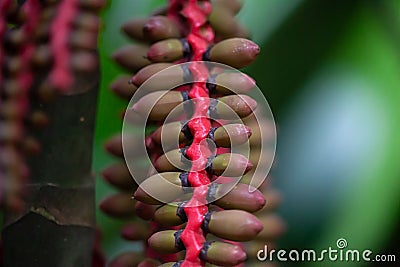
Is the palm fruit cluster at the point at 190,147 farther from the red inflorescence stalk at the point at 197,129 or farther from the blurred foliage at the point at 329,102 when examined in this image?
the blurred foliage at the point at 329,102

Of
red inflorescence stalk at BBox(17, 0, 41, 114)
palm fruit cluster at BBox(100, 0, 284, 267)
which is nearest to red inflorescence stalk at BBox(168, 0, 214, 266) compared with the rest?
palm fruit cluster at BBox(100, 0, 284, 267)

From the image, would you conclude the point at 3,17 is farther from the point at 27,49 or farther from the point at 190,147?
the point at 190,147

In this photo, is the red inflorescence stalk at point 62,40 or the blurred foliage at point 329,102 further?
the blurred foliage at point 329,102

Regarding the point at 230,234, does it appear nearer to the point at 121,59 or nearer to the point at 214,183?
the point at 214,183

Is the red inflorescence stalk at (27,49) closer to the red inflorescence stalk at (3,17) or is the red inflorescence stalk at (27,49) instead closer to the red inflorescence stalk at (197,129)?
the red inflorescence stalk at (3,17)

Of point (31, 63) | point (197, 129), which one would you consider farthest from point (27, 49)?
point (197, 129)

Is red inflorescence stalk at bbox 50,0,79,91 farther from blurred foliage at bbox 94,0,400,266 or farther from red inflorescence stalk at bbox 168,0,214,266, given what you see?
blurred foliage at bbox 94,0,400,266

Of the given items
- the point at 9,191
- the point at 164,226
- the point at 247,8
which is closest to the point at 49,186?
the point at 9,191

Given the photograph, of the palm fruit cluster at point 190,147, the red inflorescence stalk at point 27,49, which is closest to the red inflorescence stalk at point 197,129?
the palm fruit cluster at point 190,147
